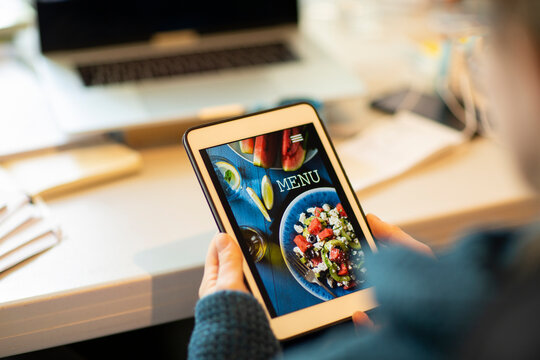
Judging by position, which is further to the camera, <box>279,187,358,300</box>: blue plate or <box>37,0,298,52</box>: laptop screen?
<box>37,0,298,52</box>: laptop screen

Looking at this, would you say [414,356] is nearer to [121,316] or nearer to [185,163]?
[121,316]

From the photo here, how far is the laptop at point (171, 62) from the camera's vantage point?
2.42 ft

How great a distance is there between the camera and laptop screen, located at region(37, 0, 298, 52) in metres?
0.83

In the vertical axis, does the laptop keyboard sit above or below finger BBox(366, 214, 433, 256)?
above

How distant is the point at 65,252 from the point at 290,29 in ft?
1.89

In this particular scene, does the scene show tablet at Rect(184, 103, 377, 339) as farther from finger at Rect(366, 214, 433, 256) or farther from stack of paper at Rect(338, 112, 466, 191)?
stack of paper at Rect(338, 112, 466, 191)

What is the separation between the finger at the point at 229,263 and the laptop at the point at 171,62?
0.28 meters

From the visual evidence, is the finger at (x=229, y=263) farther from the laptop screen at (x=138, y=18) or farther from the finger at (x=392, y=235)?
the laptop screen at (x=138, y=18)

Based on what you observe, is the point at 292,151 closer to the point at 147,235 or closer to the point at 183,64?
the point at 147,235

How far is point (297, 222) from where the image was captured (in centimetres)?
54

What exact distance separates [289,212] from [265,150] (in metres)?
0.07

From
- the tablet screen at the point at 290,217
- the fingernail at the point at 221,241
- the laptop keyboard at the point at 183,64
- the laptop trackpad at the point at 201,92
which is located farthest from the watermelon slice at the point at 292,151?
the laptop keyboard at the point at 183,64

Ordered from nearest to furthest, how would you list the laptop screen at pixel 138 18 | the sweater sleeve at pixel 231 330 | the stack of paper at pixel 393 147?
1. the sweater sleeve at pixel 231 330
2. the stack of paper at pixel 393 147
3. the laptop screen at pixel 138 18

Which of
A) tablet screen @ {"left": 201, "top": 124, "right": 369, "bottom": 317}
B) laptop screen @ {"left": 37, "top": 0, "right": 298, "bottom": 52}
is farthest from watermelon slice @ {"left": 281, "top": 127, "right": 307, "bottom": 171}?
laptop screen @ {"left": 37, "top": 0, "right": 298, "bottom": 52}
